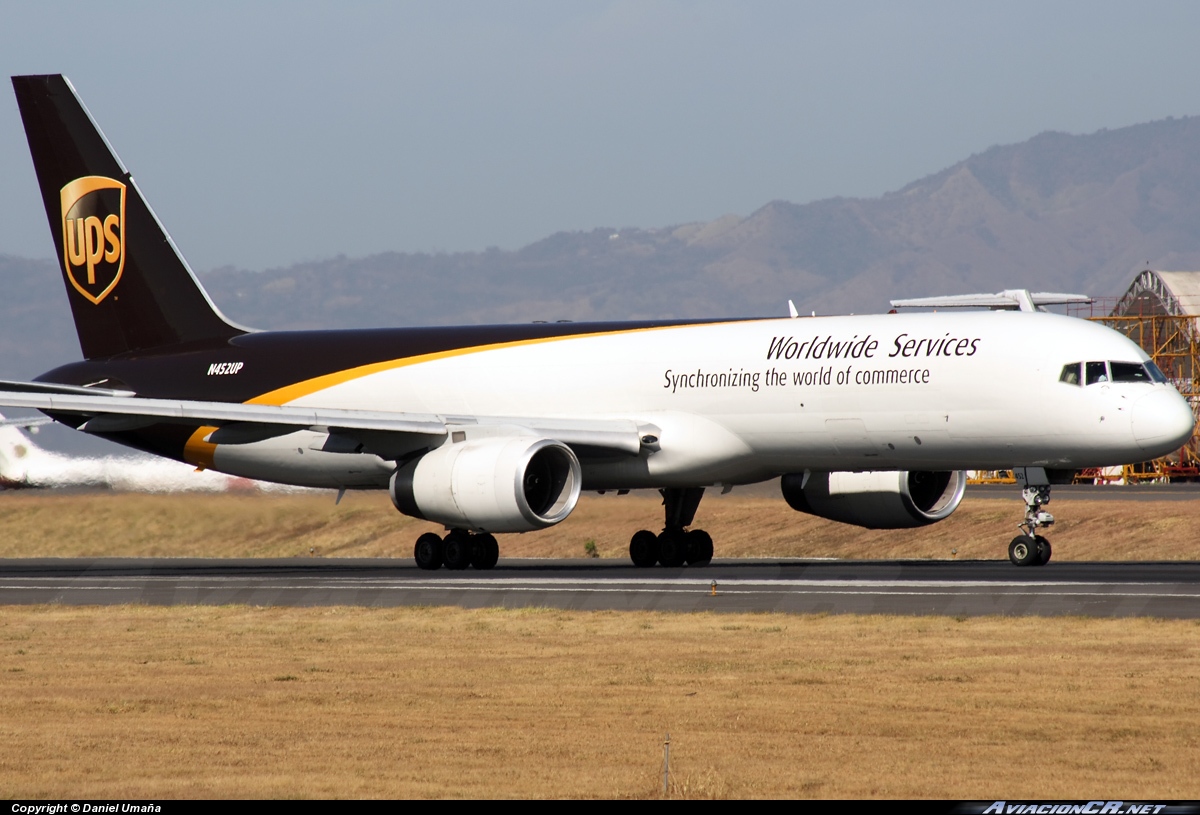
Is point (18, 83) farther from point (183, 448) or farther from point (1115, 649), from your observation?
point (1115, 649)

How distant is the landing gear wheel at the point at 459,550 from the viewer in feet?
104

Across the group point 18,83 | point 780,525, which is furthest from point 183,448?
point 780,525

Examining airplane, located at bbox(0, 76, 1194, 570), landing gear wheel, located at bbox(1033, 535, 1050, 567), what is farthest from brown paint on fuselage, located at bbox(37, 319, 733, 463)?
landing gear wheel, located at bbox(1033, 535, 1050, 567)

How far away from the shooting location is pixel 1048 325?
2902cm

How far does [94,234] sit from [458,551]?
13054 mm

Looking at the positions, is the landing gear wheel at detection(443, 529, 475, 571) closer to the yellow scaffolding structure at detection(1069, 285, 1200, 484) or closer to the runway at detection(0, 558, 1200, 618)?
the runway at detection(0, 558, 1200, 618)

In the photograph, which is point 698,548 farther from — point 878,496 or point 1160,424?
point 1160,424

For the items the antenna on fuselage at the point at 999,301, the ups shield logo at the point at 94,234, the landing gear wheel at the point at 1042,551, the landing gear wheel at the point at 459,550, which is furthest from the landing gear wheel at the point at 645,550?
the ups shield logo at the point at 94,234

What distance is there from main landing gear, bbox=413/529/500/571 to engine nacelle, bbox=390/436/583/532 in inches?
41.6

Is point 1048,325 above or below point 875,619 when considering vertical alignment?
above

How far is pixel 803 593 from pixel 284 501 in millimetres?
15574

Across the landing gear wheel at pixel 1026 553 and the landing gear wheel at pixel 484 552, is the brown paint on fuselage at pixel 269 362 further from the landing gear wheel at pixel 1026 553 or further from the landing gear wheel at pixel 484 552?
the landing gear wheel at pixel 1026 553

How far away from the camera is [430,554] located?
3209cm
